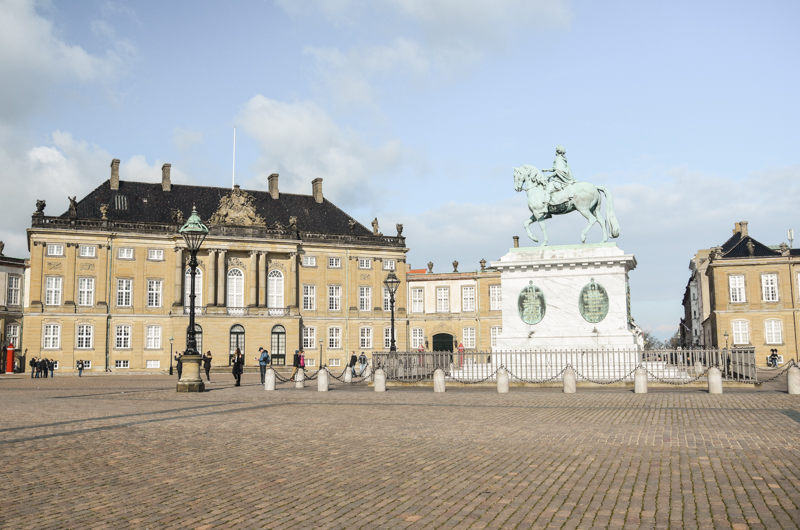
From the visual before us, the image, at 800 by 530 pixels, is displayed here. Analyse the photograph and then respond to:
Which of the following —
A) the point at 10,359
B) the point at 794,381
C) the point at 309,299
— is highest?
the point at 309,299

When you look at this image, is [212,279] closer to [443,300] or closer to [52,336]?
[52,336]

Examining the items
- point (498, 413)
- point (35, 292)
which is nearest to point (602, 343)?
point (498, 413)

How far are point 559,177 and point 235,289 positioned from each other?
40905 millimetres

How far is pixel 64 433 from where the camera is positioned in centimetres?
1148

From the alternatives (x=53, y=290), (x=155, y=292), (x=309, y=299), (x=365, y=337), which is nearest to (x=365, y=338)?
(x=365, y=337)

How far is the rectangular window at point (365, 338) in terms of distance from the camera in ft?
213

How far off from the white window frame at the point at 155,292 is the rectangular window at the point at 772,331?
171ft

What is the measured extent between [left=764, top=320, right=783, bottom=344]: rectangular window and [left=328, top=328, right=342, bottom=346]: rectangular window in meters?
37.6

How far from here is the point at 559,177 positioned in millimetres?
25344

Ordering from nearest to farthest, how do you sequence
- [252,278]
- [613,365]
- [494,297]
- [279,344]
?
[613,365], [252,278], [279,344], [494,297]

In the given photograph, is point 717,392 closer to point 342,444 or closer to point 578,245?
point 578,245

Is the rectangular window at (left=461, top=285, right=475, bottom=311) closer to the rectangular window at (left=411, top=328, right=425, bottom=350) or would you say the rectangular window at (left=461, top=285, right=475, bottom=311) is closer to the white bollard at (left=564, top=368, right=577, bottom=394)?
the rectangular window at (left=411, top=328, right=425, bottom=350)

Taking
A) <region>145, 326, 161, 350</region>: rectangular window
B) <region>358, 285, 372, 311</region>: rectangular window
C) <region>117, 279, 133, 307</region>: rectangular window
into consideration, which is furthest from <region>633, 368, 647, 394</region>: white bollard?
<region>117, 279, 133, 307</region>: rectangular window

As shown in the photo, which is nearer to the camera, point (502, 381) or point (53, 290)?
point (502, 381)
